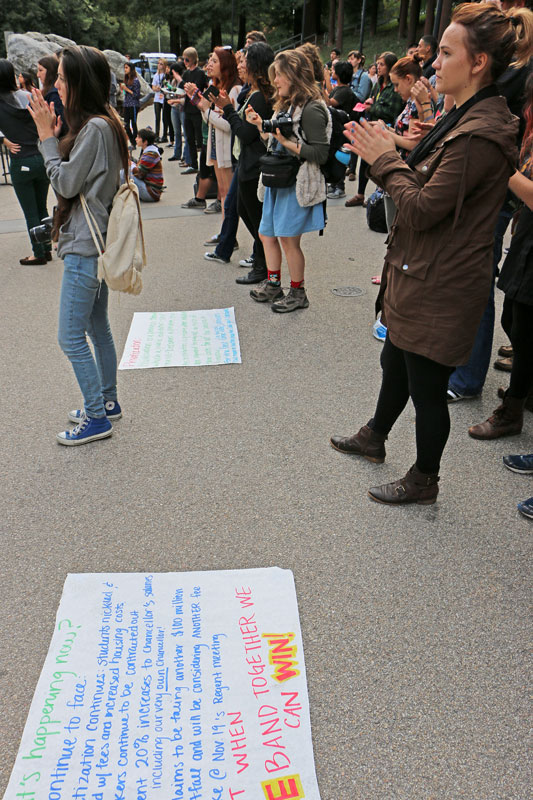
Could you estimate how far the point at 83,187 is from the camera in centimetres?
276

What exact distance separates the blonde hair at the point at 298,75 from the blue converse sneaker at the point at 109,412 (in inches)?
99.5

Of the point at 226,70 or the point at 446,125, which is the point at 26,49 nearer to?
the point at 226,70

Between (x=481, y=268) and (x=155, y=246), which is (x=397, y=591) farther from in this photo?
(x=155, y=246)

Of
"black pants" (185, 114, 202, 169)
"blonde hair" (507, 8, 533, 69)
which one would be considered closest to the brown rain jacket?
"blonde hair" (507, 8, 533, 69)

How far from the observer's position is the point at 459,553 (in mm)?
2473

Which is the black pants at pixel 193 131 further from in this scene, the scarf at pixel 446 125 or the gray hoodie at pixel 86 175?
the scarf at pixel 446 125

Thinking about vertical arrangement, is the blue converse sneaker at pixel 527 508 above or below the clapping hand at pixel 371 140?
below

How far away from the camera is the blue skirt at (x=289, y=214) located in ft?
15.2

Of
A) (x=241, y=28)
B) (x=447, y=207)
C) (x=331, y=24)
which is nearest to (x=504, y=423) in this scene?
(x=447, y=207)

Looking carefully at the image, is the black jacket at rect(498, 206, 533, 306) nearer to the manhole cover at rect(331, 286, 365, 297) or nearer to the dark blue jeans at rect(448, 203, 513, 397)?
the dark blue jeans at rect(448, 203, 513, 397)

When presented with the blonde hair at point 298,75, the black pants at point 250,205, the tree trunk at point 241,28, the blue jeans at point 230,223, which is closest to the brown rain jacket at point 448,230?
the blonde hair at point 298,75

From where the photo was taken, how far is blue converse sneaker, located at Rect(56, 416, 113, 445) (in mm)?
3186

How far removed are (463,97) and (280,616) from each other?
1867mm

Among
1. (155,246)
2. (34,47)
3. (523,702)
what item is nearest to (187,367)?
(523,702)
